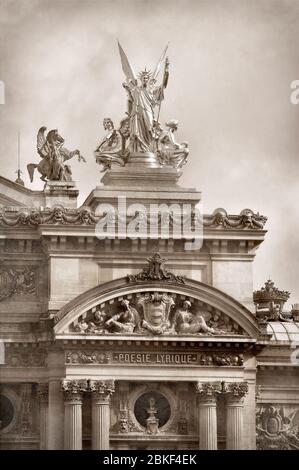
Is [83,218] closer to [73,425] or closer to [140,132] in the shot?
[140,132]

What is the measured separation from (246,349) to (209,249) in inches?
140

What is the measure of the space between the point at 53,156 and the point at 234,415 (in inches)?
406

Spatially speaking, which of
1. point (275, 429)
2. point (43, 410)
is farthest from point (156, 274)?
point (275, 429)

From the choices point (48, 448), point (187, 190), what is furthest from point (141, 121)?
point (48, 448)

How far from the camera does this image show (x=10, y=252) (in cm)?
6594

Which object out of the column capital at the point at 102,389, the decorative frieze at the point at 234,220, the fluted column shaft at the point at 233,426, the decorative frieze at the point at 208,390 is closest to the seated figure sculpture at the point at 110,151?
the decorative frieze at the point at 234,220

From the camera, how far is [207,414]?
2537 inches

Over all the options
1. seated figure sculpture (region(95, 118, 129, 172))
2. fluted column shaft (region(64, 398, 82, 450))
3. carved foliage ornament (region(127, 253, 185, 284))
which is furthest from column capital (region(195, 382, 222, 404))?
seated figure sculpture (region(95, 118, 129, 172))

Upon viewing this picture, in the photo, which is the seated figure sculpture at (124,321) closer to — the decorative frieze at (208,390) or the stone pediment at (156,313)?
the stone pediment at (156,313)

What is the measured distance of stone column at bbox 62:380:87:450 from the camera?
63656mm

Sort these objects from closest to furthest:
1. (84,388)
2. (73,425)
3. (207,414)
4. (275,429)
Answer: (73,425)
(84,388)
(207,414)
(275,429)
